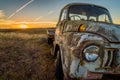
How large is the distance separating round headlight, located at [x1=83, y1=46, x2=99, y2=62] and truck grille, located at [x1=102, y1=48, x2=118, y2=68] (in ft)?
0.48

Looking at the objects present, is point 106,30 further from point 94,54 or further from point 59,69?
point 59,69

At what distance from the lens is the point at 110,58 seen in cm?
372

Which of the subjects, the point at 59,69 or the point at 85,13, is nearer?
the point at 59,69

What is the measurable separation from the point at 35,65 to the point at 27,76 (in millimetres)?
1148

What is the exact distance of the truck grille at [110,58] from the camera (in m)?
3.72

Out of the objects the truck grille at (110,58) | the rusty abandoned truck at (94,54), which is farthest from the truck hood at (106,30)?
the truck grille at (110,58)

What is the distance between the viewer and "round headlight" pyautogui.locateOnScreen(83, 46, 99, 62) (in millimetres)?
3725

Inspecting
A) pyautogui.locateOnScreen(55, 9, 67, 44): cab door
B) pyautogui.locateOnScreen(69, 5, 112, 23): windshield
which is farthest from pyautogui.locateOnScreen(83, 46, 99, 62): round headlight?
pyautogui.locateOnScreen(69, 5, 112, 23): windshield

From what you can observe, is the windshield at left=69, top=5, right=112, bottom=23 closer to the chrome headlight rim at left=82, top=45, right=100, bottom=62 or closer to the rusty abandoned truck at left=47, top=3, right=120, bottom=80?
the rusty abandoned truck at left=47, top=3, right=120, bottom=80

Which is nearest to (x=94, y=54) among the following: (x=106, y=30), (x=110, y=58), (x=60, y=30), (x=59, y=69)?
(x=110, y=58)

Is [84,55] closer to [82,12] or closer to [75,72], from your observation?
[75,72]

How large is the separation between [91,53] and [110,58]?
1.01 ft

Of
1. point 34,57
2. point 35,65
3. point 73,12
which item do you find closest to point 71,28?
point 73,12

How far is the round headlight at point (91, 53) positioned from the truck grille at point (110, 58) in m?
0.15
